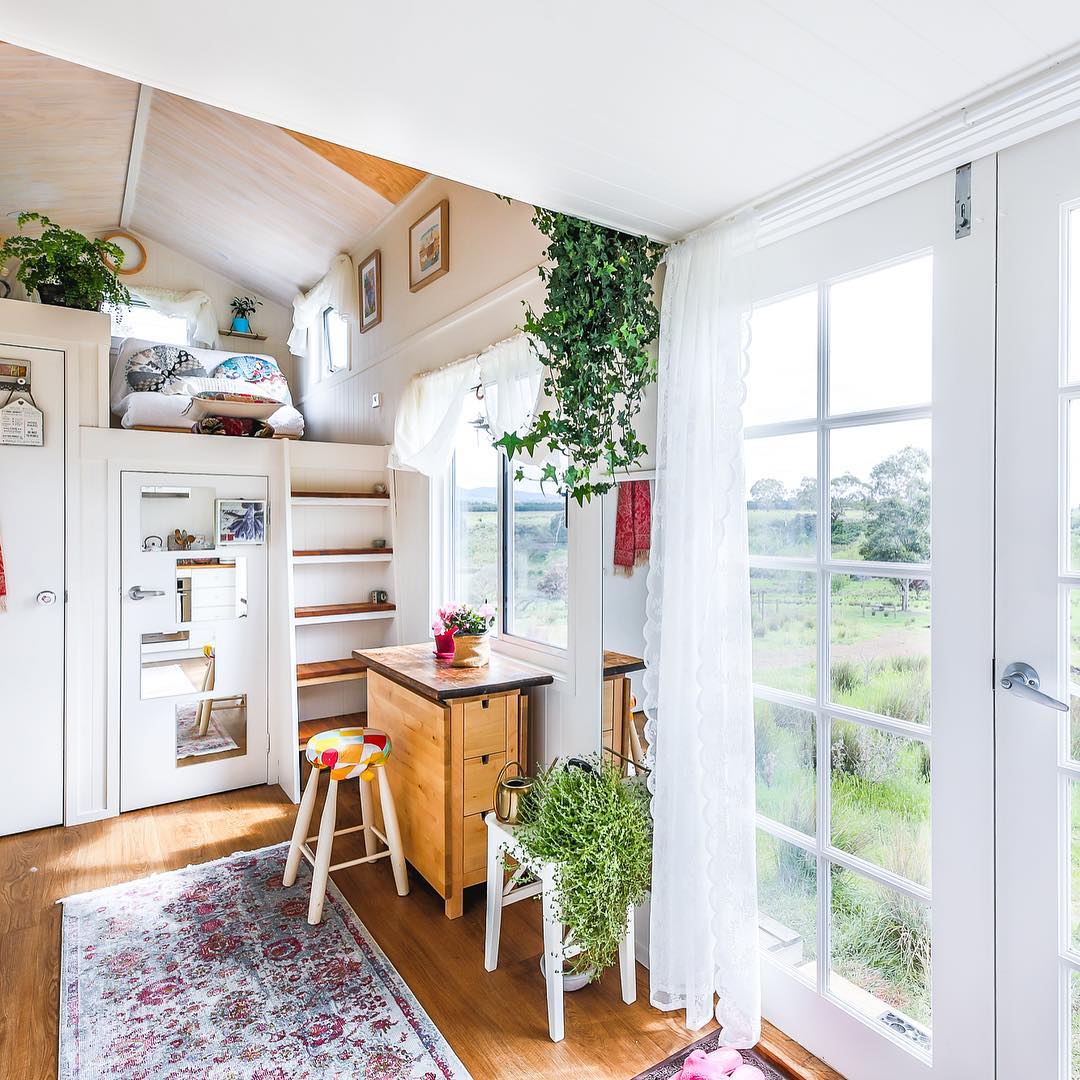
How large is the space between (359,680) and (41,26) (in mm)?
3391

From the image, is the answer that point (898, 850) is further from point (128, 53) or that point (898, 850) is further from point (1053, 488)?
point (128, 53)

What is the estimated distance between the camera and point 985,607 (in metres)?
1.34

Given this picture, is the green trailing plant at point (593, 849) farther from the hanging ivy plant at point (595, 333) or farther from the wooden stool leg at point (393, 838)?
the hanging ivy plant at point (595, 333)

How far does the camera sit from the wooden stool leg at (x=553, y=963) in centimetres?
179

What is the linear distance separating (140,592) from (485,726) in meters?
1.98

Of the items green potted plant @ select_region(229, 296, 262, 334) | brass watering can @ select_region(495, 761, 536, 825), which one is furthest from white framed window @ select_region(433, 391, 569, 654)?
green potted plant @ select_region(229, 296, 262, 334)

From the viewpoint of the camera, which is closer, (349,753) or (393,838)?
(349,753)

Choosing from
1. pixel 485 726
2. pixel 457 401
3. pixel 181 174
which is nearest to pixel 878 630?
pixel 485 726

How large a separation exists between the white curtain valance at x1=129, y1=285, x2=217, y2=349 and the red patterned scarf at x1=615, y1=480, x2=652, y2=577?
396cm

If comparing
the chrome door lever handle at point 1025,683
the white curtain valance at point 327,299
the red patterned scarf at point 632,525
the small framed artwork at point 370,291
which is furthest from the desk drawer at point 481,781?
the white curtain valance at point 327,299

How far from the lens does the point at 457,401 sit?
294cm

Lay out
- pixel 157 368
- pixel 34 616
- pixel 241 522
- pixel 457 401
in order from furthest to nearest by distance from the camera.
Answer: pixel 157 368, pixel 241 522, pixel 34 616, pixel 457 401

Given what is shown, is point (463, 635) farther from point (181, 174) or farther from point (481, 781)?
point (181, 174)

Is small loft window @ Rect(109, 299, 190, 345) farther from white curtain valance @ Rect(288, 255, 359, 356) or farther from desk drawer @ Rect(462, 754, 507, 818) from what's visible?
desk drawer @ Rect(462, 754, 507, 818)
